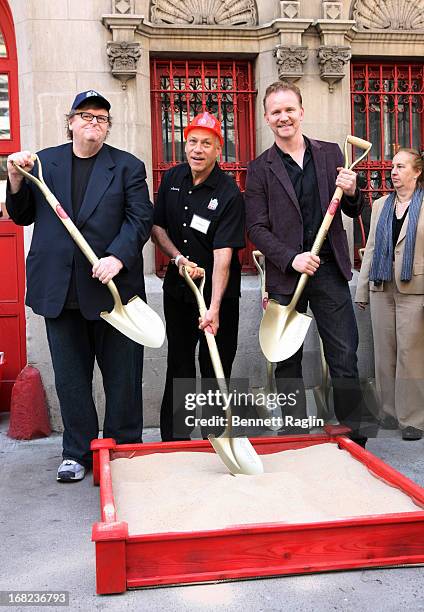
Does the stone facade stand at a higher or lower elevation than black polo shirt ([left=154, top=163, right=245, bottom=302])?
higher

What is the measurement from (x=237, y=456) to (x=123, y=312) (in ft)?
3.02

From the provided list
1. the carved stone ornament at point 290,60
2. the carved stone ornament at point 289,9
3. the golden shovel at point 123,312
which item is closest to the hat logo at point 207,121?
the golden shovel at point 123,312

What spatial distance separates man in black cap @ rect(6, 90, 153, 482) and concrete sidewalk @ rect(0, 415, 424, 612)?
432 mm

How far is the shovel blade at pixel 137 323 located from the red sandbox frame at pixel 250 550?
1002 millimetres

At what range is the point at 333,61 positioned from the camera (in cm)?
540

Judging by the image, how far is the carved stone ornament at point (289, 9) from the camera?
17.6ft

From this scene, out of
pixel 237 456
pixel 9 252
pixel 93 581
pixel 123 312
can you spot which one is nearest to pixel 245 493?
pixel 237 456

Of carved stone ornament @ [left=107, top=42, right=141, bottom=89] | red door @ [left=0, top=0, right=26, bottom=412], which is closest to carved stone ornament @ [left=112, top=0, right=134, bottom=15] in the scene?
carved stone ornament @ [left=107, top=42, right=141, bottom=89]

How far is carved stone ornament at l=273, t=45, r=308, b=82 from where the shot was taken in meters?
5.33

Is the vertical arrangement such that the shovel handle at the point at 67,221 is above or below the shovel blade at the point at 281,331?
above

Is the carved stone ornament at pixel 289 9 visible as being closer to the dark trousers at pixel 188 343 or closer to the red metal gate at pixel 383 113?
the red metal gate at pixel 383 113

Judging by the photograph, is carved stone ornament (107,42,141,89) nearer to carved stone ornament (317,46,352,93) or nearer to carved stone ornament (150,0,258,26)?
carved stone ornament (150,0,258,26)

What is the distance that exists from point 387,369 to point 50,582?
310 cm

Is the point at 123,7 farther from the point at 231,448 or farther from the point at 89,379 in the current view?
the point at 231,448
